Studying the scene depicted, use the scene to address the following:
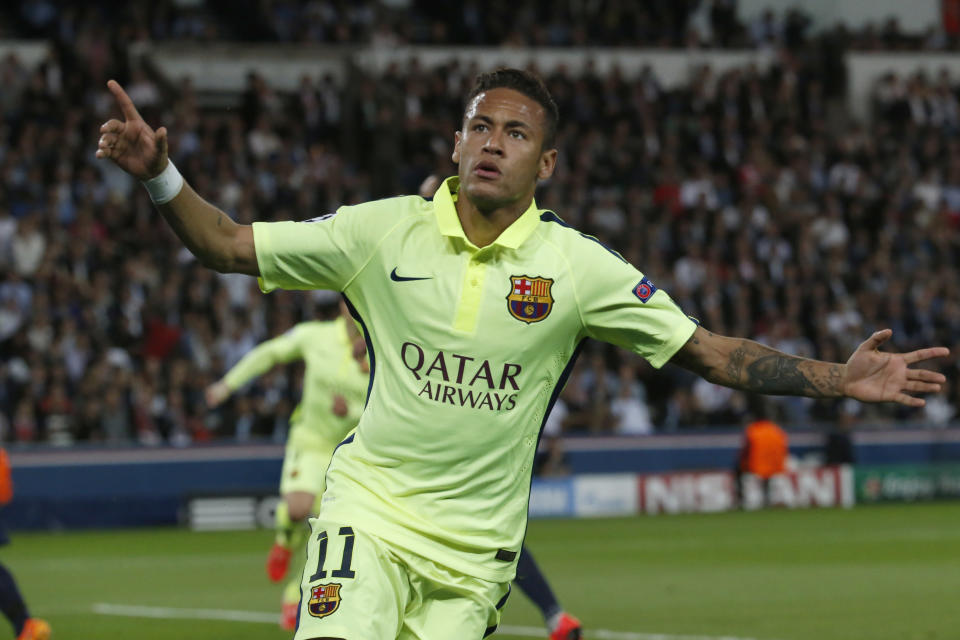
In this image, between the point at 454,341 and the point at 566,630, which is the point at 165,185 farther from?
the point at 566,630

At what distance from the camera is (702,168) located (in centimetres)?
2788

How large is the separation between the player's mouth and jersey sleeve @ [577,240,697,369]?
0.43m

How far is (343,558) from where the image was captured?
5.02 m

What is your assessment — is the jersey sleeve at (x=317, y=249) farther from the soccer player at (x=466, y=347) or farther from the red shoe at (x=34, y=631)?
the red shoe at (x=34, y=631)

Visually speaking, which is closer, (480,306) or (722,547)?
(480,306)

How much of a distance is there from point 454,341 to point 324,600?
98 centimetres

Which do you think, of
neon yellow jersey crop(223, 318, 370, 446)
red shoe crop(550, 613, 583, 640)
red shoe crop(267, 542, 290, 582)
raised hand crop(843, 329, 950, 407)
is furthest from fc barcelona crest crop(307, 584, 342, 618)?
red shoe crop(267, 542, 290, 582)

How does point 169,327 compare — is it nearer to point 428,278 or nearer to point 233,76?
point 233,76

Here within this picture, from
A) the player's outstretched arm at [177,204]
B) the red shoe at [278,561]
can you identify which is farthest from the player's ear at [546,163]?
the red shoe at [278,561]

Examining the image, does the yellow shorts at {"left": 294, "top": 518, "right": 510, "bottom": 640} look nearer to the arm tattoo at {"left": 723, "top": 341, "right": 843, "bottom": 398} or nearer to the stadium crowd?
the arm tattoo at {"left": 723, "top": 341, "right": 843, "bottom": 398}

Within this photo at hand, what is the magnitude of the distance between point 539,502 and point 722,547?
17.0 ft

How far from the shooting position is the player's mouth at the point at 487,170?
5242 millimetres

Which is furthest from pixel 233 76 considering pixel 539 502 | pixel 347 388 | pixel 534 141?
pixel 534 141

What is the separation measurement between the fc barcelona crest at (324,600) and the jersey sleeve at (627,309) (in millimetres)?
1306
